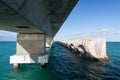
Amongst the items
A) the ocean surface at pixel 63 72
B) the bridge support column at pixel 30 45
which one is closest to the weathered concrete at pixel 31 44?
the bridge support column at pixel 30 45

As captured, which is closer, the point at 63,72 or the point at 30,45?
the point at 63,72

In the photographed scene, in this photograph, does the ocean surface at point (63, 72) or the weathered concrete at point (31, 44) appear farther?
the weathered concrete at point (31, 44)

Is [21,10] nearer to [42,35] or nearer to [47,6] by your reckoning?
[47,6]

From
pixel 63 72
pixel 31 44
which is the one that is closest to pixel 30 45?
pixel 31 44

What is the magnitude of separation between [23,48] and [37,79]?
7.37m

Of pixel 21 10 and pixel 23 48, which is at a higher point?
pixel 21 10

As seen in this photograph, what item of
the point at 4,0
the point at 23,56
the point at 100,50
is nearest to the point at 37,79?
the point at 23,56

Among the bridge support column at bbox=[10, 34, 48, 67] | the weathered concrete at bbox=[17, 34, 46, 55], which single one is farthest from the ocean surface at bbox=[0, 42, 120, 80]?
the weathered concrete at bbox=[17, 34, 46, 55]

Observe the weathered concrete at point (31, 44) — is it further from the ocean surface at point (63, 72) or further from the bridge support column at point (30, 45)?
the ocean surface at point (63, 72)

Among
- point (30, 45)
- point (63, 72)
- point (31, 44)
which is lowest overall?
point (63, 72)

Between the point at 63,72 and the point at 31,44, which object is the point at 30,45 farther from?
the point at 63,72

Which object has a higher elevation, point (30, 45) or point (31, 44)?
point (31, 44)

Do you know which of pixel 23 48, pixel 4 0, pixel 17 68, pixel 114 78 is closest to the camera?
pixel 4 0

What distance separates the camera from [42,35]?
21.3 m
